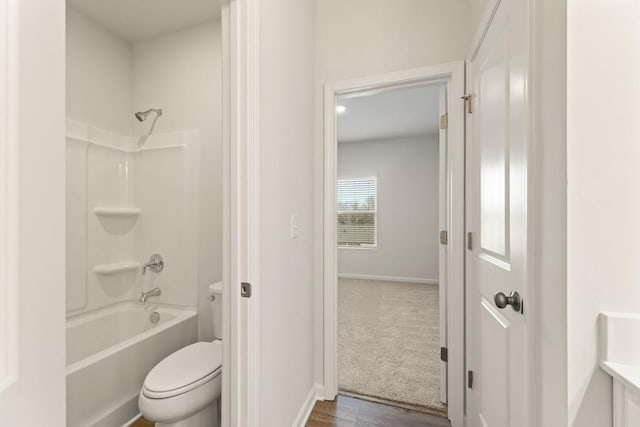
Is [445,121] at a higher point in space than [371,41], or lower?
lower

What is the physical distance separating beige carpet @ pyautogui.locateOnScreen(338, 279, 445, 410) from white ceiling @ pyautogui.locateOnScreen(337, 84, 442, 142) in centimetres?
245

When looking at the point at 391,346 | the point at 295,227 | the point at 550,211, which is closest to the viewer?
the point at 550,211

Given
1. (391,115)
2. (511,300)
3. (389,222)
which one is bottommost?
(511,300)

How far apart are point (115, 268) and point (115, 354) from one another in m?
0.83

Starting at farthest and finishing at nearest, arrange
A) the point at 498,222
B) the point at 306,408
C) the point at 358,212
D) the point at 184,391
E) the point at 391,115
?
the point at 358,212
the point at 391,115
the point at 306,408
the point at 184,391
the point at 498,222

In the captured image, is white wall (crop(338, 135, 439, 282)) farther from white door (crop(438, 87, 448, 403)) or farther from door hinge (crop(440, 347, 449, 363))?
door hinge (crop(440, 347, 449, 363))

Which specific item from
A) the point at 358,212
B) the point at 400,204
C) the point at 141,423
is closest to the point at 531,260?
the point at 141,423

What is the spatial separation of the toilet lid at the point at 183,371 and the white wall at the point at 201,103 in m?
0.54

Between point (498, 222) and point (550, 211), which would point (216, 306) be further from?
point (550, 211)
